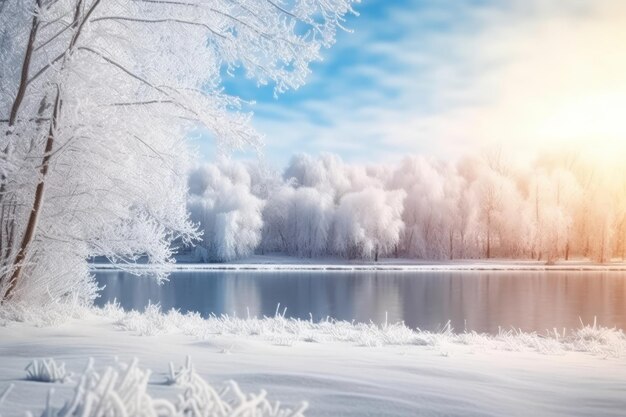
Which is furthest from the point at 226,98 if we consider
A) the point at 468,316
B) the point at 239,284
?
the point at 239,284

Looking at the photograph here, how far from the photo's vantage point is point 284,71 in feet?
17.9

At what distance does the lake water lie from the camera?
48.9 feet

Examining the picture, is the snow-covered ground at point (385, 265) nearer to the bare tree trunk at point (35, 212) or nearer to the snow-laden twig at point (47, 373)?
the bare tree trunk at point (35, 212)

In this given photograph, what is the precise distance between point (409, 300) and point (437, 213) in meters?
23.6

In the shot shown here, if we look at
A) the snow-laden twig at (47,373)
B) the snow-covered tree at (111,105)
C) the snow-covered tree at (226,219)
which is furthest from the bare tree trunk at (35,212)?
the snow-covered tree at (226,219)

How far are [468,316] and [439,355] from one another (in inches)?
429

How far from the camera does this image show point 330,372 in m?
3.38

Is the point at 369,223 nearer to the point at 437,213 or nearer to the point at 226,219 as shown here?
the point at 437,213

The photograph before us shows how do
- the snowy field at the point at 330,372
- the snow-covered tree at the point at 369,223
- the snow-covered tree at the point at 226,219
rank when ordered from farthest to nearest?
the snow-covered tree at the point at 369,223
the snow-covered tree at the point at 226,219
the snowy field at the point at 330,372

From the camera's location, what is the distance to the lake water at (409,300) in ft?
48.9

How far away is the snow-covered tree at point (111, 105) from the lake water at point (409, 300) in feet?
15.0

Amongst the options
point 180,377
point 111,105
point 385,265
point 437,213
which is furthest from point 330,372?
point 437,213

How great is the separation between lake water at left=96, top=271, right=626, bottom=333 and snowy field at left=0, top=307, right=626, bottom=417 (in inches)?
234

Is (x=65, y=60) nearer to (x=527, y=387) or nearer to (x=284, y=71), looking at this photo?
(x=284, y=71)
